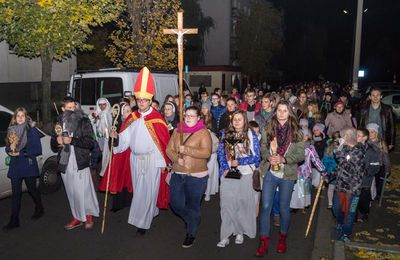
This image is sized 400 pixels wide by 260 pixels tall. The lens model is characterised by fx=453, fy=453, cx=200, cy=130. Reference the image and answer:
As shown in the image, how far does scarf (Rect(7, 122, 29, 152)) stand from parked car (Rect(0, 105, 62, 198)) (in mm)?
846

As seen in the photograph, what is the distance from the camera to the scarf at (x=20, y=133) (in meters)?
6.57

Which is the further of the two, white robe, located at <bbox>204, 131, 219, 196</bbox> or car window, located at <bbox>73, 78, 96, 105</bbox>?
car window, located at <bbox>73, 78, 96, 105</bbox>

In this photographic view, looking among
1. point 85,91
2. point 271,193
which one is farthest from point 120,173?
point 85,91

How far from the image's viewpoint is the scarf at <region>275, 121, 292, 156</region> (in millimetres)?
5605

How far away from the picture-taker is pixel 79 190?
21.3 feet

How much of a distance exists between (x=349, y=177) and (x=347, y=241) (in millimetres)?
855

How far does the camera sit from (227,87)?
42531 millimetres

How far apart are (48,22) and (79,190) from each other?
30.4ft

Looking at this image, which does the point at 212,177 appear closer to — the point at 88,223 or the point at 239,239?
the point at 239,239

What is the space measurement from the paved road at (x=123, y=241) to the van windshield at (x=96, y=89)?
14.5 ft

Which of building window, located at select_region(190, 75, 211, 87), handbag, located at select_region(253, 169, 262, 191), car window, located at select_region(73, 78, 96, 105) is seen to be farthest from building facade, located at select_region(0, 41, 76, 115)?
building window, located at select_region(190, 75, 211, 87)

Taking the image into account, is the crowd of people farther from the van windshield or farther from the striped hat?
the van windshield

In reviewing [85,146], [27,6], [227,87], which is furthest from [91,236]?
[227,87]

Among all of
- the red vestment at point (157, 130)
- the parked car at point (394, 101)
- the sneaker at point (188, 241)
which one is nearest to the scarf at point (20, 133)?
the red vestment at point (157, 130)
